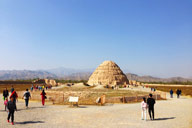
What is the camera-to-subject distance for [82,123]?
10305 millimetres

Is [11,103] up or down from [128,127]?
up

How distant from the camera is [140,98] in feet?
72.0

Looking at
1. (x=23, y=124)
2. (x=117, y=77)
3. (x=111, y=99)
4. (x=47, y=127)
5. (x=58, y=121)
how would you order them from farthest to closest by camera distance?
(x=117, y=77) < (x=111, y=99) < (x=58, y=121) < (x=23, y=124) < (x=47, y=127)

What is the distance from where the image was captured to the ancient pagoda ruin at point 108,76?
249 feet

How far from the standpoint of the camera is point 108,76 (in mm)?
78562

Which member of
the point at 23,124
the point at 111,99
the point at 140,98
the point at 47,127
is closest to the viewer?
the point at 47,127

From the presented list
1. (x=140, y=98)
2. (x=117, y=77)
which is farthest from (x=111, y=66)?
(x=140, y=98)

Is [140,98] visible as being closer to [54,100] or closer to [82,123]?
[54,100]

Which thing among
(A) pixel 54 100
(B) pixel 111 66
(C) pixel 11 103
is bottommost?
(A) pixel 54 100

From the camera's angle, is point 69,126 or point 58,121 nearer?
point 69,126

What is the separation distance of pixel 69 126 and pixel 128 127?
3248 mm

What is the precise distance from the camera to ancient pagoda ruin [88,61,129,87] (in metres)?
75.9

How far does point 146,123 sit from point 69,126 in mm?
4530

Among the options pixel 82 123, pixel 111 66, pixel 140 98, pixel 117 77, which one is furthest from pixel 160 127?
pixel 111 66
